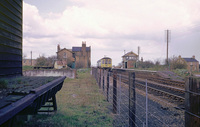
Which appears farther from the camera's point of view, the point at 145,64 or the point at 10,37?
the point at 145,64

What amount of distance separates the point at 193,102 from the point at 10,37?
182 inches

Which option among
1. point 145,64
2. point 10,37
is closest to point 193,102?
point 10,37

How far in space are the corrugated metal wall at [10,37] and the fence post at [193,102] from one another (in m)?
4.10

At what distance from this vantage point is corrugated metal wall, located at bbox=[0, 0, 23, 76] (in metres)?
4.30

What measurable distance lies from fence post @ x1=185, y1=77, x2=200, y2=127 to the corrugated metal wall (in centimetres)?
410

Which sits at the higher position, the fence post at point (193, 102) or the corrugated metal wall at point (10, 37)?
the corrugated metal wall at point (10, 37)

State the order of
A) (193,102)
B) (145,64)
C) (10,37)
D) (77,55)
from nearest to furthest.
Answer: (193,102), (10,37), (145,64), (77,55)

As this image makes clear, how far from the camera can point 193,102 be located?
171 centimetres

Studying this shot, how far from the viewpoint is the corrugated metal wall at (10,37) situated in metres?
4.30

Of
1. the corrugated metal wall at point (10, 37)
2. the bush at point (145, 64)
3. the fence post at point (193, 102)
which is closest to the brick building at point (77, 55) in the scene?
the bush at point (145, 64)

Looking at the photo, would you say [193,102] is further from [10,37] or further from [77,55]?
[77,55]

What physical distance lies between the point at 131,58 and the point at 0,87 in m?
55.9

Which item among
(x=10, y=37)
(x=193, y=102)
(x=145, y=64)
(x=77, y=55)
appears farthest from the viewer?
(x=77, y=55)

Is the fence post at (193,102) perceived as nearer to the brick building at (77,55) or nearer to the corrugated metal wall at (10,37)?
the corrugated metal wall at (10,37)
